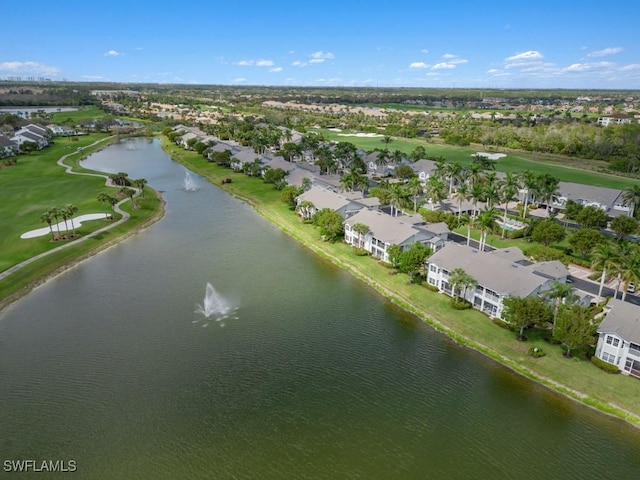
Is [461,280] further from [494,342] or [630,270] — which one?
[630,270]

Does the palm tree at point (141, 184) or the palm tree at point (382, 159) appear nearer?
the palm tree at point (141, 184)

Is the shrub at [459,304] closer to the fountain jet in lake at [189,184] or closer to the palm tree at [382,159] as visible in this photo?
the palm tree at [382,159]

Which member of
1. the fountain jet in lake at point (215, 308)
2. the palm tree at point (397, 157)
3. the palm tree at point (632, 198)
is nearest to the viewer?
the fountain jet in lake at point (215, 308)

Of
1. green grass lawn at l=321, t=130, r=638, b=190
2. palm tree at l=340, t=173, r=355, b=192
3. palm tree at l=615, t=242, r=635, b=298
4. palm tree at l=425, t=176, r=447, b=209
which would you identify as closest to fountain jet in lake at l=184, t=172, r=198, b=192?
palm tree at l=340, t=173, r=355, b=192

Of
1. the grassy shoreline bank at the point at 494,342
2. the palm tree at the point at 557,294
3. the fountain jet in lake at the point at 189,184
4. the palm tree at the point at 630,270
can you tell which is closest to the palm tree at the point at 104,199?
the fountain jet in lake at the point at 189,184

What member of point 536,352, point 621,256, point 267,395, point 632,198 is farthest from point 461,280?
point 632,198

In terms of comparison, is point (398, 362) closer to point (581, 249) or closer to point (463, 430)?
point (463, 430)

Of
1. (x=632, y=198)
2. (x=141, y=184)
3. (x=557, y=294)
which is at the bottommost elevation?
(x=141, y=184)
